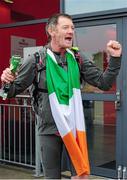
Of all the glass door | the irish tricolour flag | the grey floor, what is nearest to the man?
the irish tricolour flag

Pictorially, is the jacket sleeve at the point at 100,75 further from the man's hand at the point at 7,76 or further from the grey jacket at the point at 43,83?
the man's hand at the point at 7,76

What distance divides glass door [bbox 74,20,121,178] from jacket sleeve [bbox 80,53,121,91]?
Answer: 2.84 metres

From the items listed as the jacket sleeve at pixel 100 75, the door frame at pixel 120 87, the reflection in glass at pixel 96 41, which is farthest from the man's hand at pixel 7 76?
the reflection in glass at pixel 96 41

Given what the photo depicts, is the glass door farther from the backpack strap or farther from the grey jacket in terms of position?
the backpack strap

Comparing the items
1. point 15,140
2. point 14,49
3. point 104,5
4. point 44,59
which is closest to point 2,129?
point 15,140

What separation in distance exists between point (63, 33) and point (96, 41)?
3.32m

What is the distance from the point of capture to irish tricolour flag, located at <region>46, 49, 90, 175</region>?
8.05 feet

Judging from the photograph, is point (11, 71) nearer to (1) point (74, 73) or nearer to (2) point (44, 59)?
(2) point (44, 59)

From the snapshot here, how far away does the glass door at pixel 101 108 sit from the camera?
5574 millimetres

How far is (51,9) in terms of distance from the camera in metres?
9.01

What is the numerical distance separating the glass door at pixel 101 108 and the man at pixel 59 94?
9.77 feet

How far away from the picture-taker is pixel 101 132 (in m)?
6.02

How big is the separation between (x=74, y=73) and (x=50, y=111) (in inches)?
11.4

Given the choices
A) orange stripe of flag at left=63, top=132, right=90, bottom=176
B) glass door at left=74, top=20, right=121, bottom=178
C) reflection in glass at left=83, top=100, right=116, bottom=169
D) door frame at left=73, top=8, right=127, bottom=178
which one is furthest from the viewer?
reflection in glass at left=83, top=100, right=116, bottom=169
